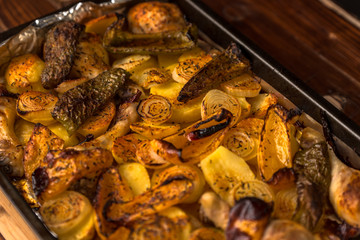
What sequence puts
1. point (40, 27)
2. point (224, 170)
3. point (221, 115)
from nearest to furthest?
point (224, 170)
point (221, 115)
point (40, 27)

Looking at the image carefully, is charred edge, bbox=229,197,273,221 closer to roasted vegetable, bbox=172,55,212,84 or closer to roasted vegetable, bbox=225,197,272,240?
roasted vegetable, bbox=225,197,272,240

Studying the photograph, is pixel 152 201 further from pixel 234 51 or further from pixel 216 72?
pixel 234 51

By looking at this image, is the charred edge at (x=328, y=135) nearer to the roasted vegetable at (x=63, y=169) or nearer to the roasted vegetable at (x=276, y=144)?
the roasted vegetable at (x=276, y=144)

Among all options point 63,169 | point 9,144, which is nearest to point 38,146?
point 9,144

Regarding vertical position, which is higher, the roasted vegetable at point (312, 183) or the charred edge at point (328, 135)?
the roasted vegetable at point (312, 183)

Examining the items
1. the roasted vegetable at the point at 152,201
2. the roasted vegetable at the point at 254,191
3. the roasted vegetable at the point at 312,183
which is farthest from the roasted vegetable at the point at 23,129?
Result: the roasted vegetable at the point at 312,183

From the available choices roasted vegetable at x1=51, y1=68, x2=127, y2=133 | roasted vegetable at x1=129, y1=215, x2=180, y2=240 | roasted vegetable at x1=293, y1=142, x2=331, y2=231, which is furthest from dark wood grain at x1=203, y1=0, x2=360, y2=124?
roasted vegetable at x1=129, y1=215, x2=180, y2=240
